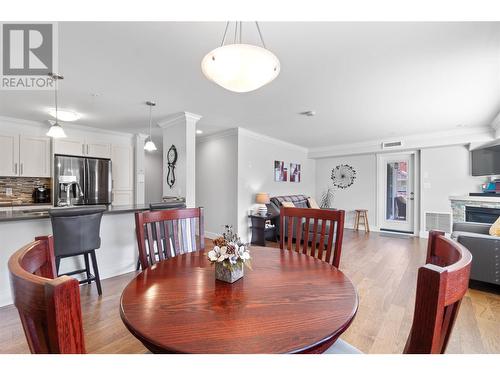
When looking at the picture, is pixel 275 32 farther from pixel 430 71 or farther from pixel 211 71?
pixel 430 71

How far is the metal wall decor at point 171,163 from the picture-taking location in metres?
3.95

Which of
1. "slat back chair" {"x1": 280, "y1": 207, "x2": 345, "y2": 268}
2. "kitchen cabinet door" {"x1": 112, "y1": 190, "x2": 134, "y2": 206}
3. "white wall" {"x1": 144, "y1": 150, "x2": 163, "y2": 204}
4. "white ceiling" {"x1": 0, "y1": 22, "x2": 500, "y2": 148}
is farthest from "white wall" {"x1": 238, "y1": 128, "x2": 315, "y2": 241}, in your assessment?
"white wall" {"x1": 144, "y1": 150, "x2": 163, "y2": 204}

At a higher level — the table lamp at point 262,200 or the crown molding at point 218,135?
the crown molding at point 218,135

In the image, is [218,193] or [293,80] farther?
[218,193]

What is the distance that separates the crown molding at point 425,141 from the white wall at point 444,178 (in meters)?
0.28

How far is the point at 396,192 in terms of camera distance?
19.5ft

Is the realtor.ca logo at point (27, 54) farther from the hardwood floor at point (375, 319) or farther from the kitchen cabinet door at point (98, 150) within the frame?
the hardwood floor at point (375, 319)

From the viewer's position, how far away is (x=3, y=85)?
104 inches

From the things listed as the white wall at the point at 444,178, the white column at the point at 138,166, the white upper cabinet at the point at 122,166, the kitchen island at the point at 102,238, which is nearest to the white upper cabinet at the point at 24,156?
the white upper cabinet at the point at 122,166

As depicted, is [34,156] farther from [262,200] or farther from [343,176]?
[343,176]

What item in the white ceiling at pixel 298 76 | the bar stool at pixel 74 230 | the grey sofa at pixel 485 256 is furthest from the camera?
the grey sofa at pixel 485 256
